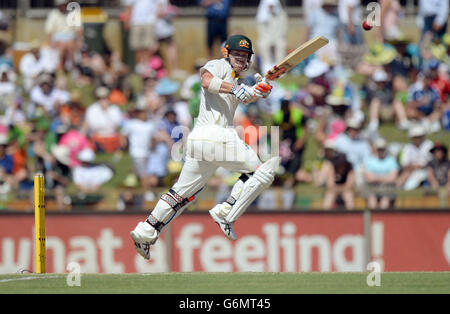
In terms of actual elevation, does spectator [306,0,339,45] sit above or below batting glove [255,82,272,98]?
above

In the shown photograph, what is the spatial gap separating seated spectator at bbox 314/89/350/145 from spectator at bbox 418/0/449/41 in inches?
109

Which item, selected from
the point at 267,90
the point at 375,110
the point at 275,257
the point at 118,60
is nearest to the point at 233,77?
the point at 267,90

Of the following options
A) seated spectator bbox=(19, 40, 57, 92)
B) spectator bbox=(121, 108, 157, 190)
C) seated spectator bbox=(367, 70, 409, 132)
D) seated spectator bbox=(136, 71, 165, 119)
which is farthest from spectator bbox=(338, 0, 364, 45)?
seated spectator bbox=(19, 40, 57, 92)

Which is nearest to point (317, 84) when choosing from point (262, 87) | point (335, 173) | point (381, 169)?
point (381, 169)

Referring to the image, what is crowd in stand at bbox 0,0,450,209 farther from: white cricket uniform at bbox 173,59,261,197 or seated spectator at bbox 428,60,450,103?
white cricket uniform at bbox 173,59,261,197

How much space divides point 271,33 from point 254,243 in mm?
5508

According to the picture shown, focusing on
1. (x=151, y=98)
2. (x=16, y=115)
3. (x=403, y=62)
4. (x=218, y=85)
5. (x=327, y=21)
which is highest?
(x=327, y=21)

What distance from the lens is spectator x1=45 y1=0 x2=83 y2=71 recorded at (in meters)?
21.0

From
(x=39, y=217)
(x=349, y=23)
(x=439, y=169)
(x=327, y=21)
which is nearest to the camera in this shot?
(x=39, y=217)

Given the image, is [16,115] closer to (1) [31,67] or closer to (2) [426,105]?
(1) [31,67]

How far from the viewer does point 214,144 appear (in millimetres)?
11547

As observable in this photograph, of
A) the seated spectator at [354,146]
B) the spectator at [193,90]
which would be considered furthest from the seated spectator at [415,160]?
the spectator at [193,90]

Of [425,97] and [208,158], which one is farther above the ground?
[425,97]

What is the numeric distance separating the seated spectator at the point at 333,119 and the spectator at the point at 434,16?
2779mm
